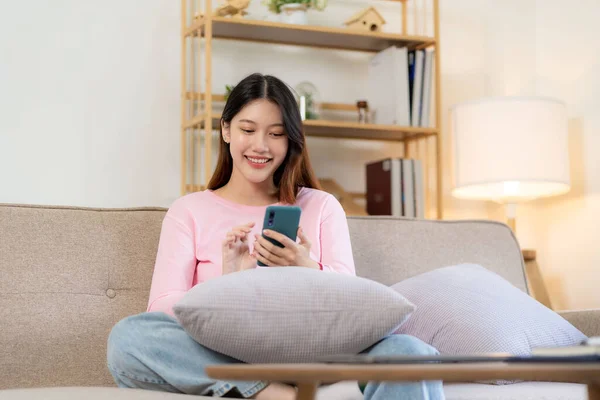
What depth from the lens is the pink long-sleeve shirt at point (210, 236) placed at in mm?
1797

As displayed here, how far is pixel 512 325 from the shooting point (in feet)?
5.65

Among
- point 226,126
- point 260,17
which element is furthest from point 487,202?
point 226,126

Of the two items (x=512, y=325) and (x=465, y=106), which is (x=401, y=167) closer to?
(x=465, y=106)

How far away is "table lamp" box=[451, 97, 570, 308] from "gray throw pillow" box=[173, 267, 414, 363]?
1.71 m

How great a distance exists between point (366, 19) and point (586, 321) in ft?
5.83

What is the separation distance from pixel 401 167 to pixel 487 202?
1.95 ft

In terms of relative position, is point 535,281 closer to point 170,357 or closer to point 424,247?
point 424,247

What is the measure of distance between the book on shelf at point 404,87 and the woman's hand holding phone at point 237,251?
1.69m

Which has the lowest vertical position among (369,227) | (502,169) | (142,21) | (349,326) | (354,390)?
(354,390)

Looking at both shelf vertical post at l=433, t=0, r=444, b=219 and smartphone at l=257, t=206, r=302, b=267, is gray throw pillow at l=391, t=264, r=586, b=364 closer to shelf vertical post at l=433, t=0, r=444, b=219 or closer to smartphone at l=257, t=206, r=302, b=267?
smartphone at l=257, t=206, r=302, b=267

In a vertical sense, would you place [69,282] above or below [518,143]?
below

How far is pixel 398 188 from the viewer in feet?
10.9

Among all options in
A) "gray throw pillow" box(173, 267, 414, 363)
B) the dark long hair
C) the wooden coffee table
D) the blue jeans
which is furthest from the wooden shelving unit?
the wooden coffee table

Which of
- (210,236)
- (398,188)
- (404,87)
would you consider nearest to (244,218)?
(210,236)
